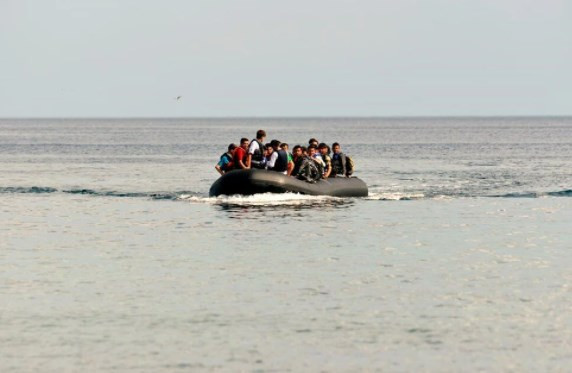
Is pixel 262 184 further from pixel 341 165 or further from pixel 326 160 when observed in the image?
pixel 341 165

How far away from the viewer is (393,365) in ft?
47.1

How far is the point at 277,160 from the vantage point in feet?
118

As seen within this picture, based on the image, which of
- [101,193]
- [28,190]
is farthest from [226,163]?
[28,190]

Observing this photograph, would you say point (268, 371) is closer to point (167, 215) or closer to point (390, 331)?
point (390, 331)

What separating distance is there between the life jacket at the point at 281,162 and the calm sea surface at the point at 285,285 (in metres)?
1.00

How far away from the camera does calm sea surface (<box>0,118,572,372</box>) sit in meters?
15.0

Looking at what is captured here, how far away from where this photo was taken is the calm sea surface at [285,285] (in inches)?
591

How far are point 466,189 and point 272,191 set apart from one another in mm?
13446

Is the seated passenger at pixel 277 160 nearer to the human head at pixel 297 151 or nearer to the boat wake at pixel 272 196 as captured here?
the human head at pixel 297 151

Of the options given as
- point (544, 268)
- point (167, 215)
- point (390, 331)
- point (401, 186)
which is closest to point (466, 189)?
point (401, 186)

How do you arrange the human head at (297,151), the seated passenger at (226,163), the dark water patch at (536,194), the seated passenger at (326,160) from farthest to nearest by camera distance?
the dark water patch at (536,194) → the seated passenger at (326,160) → the seated passenger at (226,163) → the human head at (297,151)

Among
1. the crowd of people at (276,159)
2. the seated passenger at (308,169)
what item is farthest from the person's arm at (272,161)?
the seated passenger at (308,169)

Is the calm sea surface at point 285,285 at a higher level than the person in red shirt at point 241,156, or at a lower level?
lower

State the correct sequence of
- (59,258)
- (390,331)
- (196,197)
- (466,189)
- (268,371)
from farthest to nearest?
(466,189) < (196,197) < (59,258) < (390,331) < (268,371)
